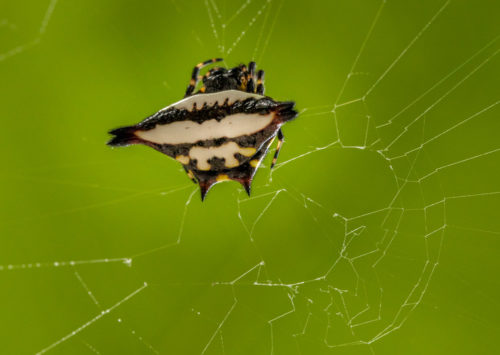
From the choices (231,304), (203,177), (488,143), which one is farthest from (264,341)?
(488,143)

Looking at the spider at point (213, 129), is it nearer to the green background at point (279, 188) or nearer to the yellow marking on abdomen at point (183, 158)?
the yellow marking on abdomen at point (183, 158)

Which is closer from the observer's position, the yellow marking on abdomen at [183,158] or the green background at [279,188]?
the yellow marking on abdomen at [183,158]

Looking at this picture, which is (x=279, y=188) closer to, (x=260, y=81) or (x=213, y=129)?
(x=260, y=81)

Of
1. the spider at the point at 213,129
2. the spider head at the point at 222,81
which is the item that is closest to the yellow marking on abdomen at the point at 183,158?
the spider at the point at 213,129

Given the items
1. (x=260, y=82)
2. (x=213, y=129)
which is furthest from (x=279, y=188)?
(x=213, y=129)

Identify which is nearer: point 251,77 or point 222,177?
point 222,177

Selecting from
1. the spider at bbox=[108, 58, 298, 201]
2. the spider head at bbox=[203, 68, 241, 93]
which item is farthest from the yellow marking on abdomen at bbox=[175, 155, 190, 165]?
the spider head at bbox=[203, 68, 241, 93]

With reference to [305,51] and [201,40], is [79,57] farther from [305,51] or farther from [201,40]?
[305,51]
